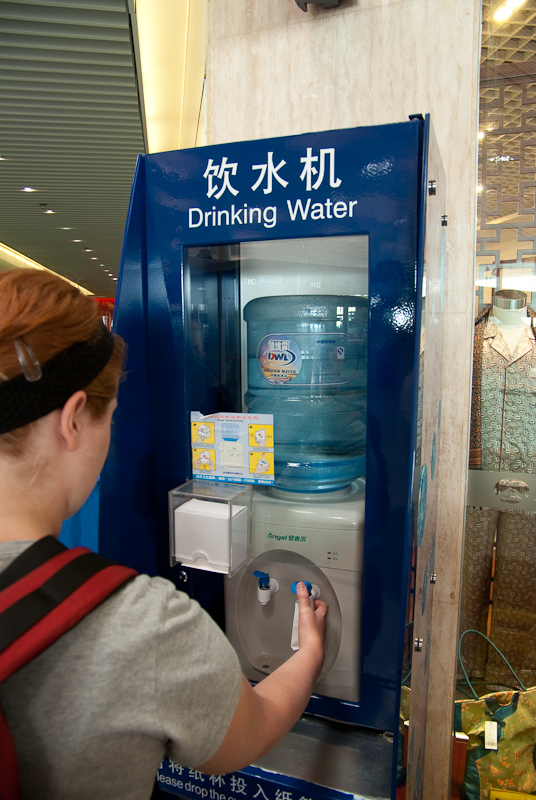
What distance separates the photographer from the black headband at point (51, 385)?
23.8 inches

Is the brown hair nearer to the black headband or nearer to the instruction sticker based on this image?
the black headband

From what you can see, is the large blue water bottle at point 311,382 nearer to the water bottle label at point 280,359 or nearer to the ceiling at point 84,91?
the water bottle label at point 280,359

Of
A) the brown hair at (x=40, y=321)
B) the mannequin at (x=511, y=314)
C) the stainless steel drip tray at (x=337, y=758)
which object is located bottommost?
the stainless steel drip tray at (x=337, y=758)

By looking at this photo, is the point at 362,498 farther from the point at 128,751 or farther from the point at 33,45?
the point at 33,45

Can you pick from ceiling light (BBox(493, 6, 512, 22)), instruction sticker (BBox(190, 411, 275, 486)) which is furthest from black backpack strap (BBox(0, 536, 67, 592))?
ceiling light (BBox(493, 6, 512, 22))

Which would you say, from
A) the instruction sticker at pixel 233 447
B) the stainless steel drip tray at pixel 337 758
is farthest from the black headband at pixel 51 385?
the stainless steel drip tray at pixel 337 758

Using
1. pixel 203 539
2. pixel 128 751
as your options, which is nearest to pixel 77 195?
pixel 203 539

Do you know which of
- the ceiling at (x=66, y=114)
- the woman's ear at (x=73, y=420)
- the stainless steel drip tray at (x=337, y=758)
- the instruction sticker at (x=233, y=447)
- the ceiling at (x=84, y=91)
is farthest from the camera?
the ceiling at (x=66, y=114)

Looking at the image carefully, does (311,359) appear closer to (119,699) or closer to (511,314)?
(119,699)

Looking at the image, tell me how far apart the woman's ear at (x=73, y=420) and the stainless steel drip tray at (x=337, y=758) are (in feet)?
2.75

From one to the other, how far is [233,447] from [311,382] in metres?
0.24

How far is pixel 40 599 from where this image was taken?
545mm

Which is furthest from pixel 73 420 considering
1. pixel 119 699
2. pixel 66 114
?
pixel 66 114

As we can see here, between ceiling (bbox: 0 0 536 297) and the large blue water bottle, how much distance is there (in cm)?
112
